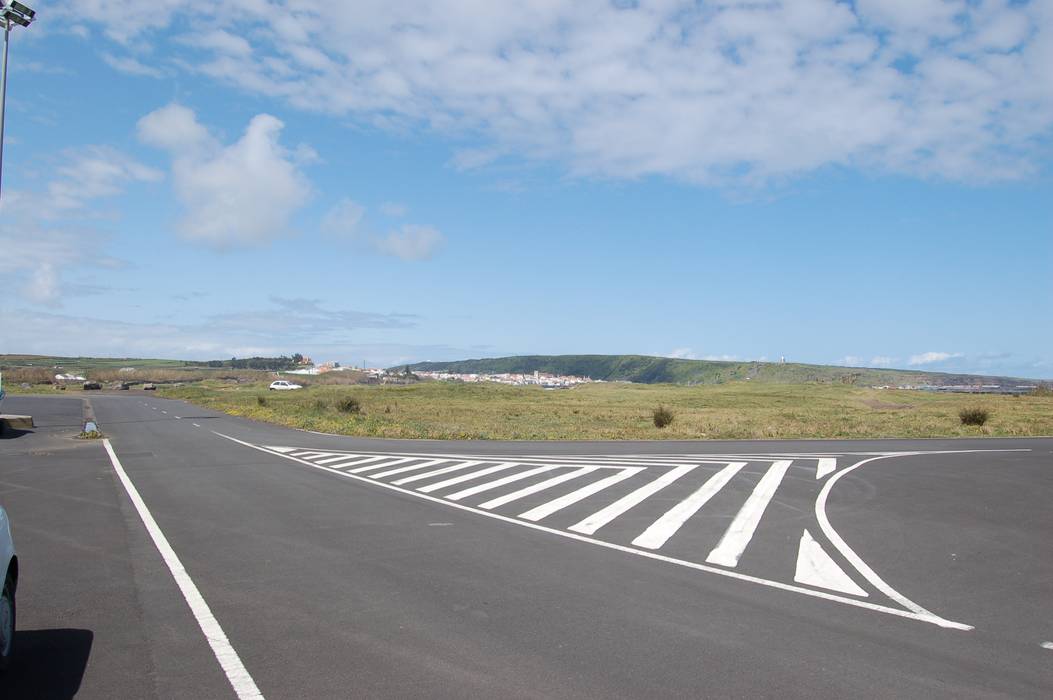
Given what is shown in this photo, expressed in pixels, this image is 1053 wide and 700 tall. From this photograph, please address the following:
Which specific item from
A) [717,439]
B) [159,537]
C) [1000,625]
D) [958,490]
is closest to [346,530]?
→ [159,537]

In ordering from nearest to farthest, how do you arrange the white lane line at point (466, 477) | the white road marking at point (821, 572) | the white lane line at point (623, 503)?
the white road marking at point (821, 572), the white lane line at point (623, 503), the white lane line at point (466, 477)

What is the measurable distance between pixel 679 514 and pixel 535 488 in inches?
140

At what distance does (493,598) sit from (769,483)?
34.2 feet

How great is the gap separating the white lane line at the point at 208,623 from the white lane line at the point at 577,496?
4.97 m

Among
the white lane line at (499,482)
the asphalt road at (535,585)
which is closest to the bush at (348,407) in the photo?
the asphalt road at (535,585)

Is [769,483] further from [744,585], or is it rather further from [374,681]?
[374,681]

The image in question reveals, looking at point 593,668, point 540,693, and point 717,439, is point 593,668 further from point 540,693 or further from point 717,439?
point 717,439

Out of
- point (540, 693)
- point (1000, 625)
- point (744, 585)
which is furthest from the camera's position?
point (744, 585)

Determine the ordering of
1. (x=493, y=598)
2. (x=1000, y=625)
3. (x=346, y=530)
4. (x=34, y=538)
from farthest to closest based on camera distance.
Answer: (x=346, y=530), (x=34, y=538), (x=493, y=598), (x=1000, y=625)

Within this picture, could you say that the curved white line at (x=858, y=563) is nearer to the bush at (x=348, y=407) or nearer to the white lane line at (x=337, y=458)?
the white lane line at (x=337, y=458)

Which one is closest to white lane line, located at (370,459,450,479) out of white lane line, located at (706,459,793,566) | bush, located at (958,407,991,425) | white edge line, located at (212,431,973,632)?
white edge line, located at (212,431,973,632)

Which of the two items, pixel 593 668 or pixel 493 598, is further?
pixel 493 598

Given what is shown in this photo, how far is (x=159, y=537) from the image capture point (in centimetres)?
1012

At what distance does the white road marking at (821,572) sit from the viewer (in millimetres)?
7836
